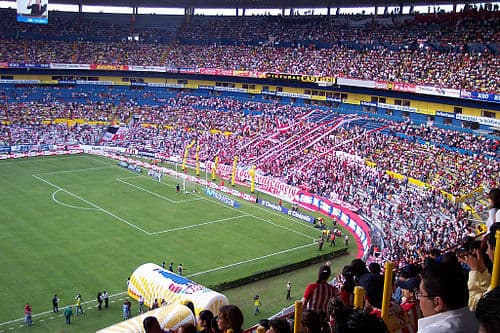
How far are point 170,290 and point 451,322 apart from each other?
2068cm

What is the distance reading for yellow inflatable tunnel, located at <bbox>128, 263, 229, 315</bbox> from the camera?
22578mm

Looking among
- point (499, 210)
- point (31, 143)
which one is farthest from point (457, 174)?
point (31, 143)

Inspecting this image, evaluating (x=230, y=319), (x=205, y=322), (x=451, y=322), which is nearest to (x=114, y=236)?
(x=205, y=322)

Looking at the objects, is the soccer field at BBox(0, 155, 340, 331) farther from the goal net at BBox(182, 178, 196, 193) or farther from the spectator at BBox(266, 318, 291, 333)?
the spectator at BBox(266, 318, 291, 333)

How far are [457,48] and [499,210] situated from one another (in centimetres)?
4952

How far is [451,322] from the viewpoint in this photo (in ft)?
14.8

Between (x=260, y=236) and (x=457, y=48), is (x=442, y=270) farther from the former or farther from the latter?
(x=457, y=48)

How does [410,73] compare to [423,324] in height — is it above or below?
above

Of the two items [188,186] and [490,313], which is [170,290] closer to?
[490,313]

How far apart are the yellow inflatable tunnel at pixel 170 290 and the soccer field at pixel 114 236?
218 cm

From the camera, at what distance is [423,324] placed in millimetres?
4590

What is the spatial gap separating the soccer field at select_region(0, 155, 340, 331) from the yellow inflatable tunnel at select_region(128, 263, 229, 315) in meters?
2.18

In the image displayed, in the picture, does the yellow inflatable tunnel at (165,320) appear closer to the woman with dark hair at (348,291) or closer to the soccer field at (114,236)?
the soccer field at (114,236)

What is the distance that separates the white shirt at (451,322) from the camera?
14.6 feet
